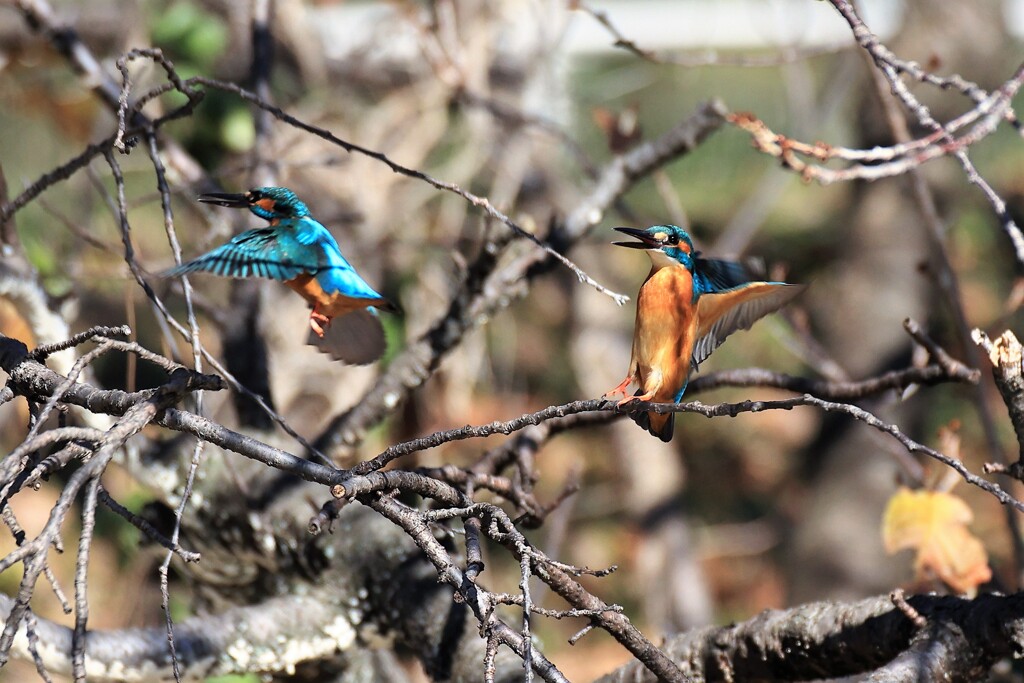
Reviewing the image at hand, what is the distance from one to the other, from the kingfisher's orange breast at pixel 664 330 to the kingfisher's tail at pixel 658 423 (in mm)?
37

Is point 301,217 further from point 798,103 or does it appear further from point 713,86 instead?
point 713,86

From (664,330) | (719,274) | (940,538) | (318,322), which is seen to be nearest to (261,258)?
(318,322)

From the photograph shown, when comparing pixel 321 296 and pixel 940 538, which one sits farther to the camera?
pixel 940 538

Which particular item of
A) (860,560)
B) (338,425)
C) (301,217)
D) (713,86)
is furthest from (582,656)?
(301,217)

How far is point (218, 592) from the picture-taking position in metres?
2.33

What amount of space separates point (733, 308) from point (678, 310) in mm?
186

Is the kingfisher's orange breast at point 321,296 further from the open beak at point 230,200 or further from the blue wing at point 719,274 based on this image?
the blue wing at point 719,274

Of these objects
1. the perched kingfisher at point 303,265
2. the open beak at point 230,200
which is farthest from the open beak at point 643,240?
the open beak at point 230,200

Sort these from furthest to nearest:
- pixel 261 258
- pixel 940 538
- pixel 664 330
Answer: pixel 940 538 → pixel 664 330 → pixel 261 258

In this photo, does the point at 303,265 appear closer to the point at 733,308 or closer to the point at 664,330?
the point at 664,330

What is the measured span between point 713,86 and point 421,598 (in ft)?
19.6

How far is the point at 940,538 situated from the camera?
2.28 m

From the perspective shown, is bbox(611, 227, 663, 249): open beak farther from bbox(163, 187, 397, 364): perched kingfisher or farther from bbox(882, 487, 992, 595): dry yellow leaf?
bbox(882, 487, 992, 595): dry yellow leaf

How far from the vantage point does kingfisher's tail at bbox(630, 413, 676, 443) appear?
5.27 ft
